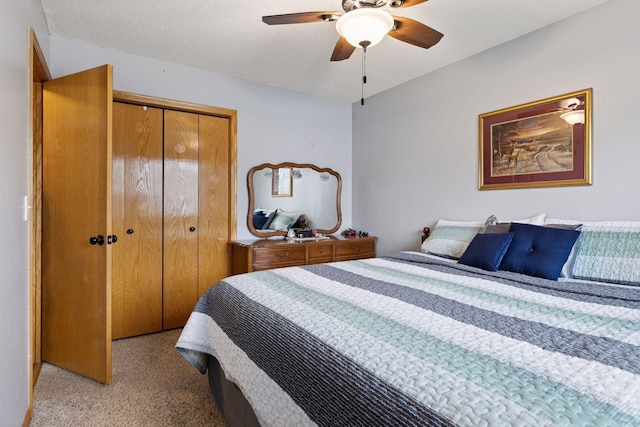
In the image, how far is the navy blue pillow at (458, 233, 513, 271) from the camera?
82.4 inches

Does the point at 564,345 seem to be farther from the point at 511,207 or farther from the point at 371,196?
the point at 371,196

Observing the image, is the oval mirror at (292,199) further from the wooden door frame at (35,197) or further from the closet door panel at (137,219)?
the wooden door frame at (35,197)

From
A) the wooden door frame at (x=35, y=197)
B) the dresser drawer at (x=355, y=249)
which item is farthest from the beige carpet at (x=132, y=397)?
the dresser drawer at (x=355, y=249)

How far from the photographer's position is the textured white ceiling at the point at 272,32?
7.31ft

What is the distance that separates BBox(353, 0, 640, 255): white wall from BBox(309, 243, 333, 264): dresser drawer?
656mm

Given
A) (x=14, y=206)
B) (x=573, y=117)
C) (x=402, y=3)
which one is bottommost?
(x=14, y=206)

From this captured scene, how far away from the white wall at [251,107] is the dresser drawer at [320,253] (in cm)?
67

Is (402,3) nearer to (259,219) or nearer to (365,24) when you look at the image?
(365,24)

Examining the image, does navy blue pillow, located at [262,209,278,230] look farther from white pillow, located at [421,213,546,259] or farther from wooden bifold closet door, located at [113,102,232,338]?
white pillow, located at [421,213,546,259]

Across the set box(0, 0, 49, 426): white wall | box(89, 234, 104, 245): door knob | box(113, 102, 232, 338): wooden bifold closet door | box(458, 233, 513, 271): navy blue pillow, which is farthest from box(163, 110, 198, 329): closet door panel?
box(458, 233, 513, 271): navy blue pillow

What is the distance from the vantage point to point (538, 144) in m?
2.52

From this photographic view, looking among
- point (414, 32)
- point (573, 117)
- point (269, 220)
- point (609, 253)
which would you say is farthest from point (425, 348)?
point (269, 220)

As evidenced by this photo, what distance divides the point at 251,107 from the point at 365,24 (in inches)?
78.4

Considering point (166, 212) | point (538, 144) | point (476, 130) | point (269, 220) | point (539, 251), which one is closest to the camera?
point (539, 251)
